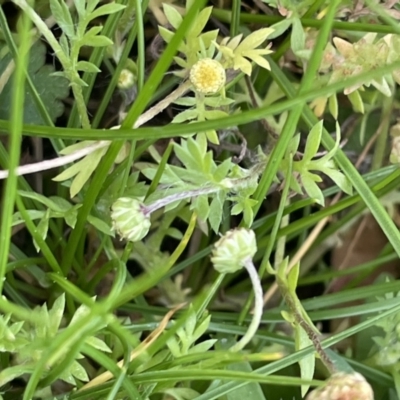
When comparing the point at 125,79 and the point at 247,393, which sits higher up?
the point at 125,79

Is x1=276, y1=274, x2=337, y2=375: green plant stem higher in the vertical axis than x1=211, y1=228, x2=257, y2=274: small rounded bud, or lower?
lower

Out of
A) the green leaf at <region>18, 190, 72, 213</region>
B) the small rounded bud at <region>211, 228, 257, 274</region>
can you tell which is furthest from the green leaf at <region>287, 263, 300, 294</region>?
the green leaf at <region>18, 190, 72, 213</region>

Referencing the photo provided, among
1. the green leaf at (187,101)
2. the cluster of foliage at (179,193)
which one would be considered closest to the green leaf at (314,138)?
the cluster of foliage at (179,193)

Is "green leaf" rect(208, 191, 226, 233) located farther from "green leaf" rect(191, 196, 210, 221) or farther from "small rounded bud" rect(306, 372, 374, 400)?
"small rounded bud" rect(306, 372, 374, 400)

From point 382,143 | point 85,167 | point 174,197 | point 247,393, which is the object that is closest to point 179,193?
point 174,197

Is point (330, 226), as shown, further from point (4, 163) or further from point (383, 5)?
point (4, 163)

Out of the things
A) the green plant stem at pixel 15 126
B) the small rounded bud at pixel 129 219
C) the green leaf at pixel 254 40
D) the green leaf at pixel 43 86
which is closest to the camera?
the green plant stem at pixel 15 126

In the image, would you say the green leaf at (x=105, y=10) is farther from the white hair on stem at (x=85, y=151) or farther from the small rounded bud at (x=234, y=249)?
the small rounded bud at (x=234, y=249)

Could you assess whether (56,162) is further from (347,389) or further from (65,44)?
(347,389)
